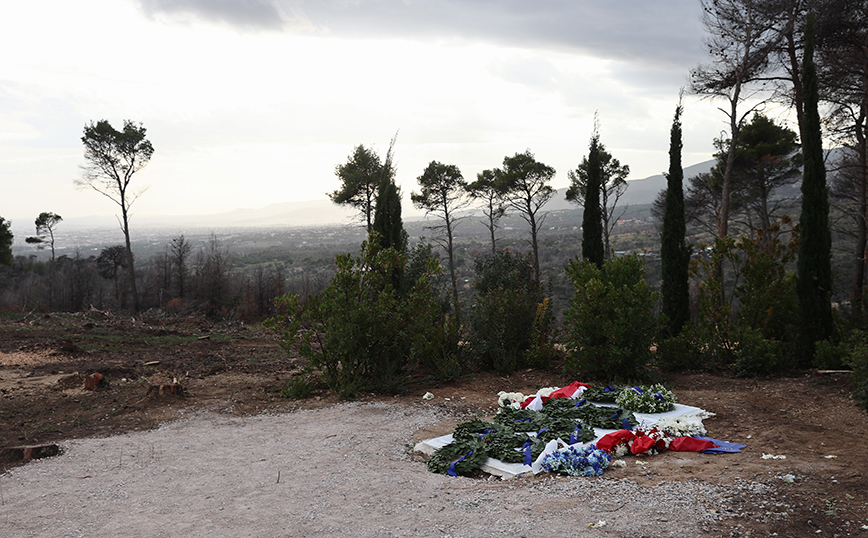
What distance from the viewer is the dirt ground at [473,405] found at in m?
3.69

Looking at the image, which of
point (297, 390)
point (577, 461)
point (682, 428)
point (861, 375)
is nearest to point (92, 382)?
point (297, 390)

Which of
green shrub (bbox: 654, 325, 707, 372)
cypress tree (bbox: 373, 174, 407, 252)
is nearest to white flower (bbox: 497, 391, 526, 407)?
green shrub (bbox: 654, 325, 707, 372)

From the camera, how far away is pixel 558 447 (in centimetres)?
481

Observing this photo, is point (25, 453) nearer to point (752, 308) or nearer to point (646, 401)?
point (646, 401)

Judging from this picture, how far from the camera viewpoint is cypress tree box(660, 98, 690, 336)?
10.5m

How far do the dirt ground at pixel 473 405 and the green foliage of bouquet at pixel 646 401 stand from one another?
545 millimetres

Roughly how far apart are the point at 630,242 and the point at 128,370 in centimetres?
4256

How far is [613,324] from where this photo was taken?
7.97 metres

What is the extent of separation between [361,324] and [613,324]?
3.93 meters

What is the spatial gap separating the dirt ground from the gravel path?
43 centimetres

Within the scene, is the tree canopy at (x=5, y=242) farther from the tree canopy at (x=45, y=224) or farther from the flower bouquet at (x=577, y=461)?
the flower bouquet at (x=577, y=461)

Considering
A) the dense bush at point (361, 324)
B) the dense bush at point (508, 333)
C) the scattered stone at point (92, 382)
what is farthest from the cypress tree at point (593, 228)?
the scattered stone at point (92, 382)

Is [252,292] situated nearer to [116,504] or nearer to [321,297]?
[321,297]

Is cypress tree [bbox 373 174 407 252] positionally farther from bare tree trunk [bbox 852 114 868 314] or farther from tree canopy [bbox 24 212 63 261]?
tree canopy [bbox 24 212 63 261]
